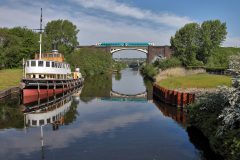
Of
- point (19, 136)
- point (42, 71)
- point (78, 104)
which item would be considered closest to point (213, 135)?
point (19, 136)

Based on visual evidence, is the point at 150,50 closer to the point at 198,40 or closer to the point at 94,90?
the point at 198,40

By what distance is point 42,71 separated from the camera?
55781mm

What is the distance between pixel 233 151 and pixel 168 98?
3092 centimetres

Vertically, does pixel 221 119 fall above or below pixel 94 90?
above

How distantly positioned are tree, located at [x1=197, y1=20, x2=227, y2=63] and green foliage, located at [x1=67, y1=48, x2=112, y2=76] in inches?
1612

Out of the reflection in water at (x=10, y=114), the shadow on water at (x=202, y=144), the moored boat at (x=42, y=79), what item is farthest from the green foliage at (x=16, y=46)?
the shadow on water at (x=202, y=144)

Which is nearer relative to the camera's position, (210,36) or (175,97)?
(175,97)

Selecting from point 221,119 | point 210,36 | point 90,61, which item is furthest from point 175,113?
point 90,61

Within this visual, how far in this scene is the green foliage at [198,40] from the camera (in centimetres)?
11331

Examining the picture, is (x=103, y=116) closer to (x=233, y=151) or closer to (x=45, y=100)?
(x=45, y=100)

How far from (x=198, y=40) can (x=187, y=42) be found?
3664mm

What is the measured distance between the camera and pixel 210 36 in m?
118

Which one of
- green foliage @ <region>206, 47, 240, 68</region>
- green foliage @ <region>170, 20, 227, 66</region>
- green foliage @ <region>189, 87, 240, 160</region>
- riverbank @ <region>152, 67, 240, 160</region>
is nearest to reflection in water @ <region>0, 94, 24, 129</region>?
riverbank @ <region>152, 67, 240, 160</region>

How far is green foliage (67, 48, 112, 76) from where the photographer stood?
12975cm
